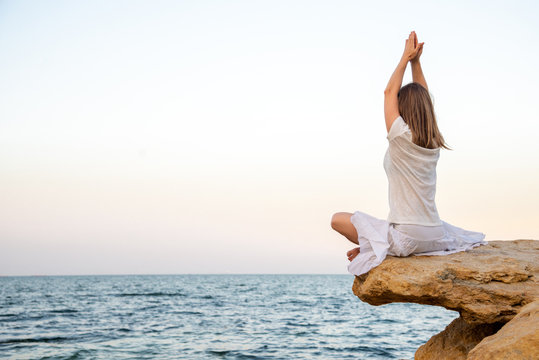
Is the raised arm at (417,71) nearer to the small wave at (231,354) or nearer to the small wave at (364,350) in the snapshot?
the small wave at (364,350)

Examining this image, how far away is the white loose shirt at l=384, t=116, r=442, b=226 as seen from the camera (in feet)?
16.8

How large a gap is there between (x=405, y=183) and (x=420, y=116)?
0.72 metres

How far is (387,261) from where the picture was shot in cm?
528

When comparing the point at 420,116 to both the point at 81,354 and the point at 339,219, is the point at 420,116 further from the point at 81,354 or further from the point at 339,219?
the point at 81,354

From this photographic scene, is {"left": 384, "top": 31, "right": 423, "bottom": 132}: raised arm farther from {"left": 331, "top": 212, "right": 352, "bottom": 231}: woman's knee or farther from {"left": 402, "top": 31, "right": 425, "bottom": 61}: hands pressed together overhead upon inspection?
{"left": 331, "top": 212, "right": 352, "bottom": 231}: woman's knee

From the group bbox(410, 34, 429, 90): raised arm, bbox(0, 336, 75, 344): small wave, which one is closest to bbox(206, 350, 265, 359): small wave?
bbox(0, 336, 75, 344): small wave

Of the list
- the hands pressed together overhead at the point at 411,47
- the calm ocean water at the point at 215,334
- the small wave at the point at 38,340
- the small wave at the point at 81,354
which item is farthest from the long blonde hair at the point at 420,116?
the small wave at the point at 38,340

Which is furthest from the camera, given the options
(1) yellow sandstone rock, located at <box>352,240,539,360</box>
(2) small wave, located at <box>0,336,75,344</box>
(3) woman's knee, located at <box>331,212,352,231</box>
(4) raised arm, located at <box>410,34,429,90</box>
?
(2) small wave, located at <box>0,336,75,344</box>

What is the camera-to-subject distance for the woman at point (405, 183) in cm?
512

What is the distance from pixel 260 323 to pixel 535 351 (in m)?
16.9

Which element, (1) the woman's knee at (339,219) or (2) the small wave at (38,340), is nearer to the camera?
(1) the woman's knee at (339,219)

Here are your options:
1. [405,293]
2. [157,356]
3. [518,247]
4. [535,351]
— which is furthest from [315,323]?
[535,351]

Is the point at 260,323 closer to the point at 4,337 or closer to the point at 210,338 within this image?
the point at 210,338

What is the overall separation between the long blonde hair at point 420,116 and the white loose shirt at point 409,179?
64 millimetres
